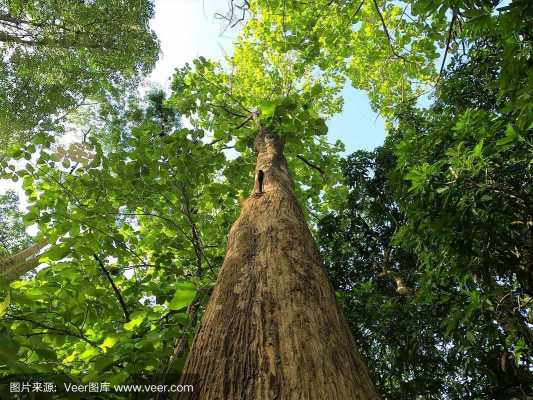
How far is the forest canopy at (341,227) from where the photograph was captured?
1584mm

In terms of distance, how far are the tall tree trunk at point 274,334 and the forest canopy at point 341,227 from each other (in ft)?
0.09

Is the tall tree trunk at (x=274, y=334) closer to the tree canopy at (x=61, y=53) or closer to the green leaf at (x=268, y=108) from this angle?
the green leaf at (x=268, y=108)

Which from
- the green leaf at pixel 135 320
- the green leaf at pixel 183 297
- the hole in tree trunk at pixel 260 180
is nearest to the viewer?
the green leaf at pixel 183 297

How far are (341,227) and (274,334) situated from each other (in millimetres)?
5390

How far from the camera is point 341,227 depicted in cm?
623

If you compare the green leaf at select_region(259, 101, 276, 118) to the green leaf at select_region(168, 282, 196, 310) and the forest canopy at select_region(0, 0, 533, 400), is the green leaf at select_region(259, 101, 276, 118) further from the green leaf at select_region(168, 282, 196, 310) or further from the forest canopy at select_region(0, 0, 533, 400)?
the green leaf at select_region(168, 282, 196, 310)

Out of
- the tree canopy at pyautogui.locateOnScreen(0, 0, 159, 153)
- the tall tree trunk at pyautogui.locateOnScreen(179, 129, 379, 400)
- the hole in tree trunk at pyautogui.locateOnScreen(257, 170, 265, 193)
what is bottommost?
the tall tree trunk at pyautogui.locateOnScreen(179, 129, 379, 400)

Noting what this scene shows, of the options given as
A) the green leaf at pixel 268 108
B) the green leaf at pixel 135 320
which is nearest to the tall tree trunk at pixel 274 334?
the green leaf at pixel 135 320

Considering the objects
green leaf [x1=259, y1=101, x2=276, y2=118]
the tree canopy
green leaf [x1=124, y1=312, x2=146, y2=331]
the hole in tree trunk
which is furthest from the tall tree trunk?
the tree canopy

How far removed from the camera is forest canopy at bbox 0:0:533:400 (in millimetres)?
1584

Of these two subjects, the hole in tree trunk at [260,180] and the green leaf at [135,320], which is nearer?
the green leaf at [135,320]

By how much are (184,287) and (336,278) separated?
5063 millimetres

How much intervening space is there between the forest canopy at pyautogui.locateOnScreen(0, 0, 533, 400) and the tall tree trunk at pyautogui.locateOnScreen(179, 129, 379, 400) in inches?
1.0

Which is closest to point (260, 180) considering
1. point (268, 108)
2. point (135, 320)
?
point (268, 108)
